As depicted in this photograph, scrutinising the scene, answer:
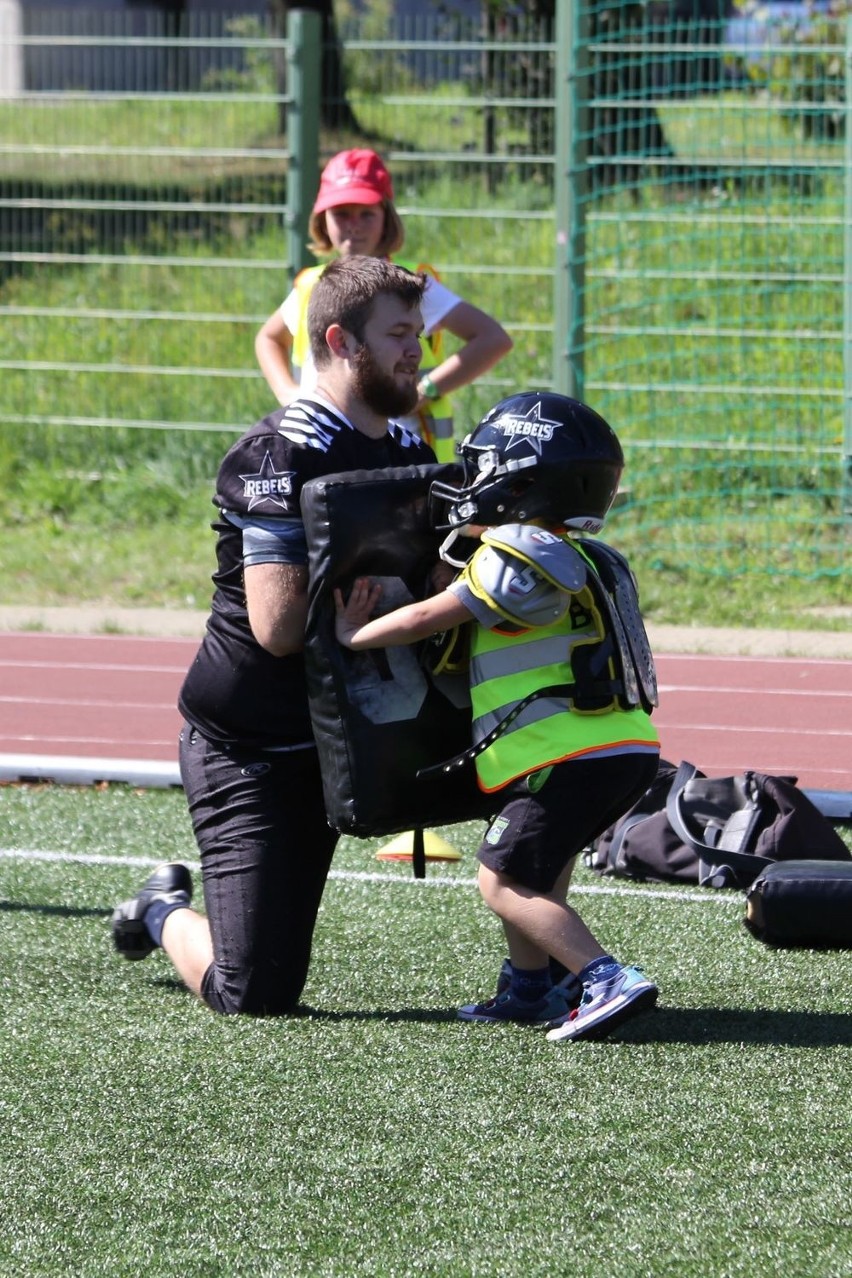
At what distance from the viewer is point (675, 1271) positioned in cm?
300

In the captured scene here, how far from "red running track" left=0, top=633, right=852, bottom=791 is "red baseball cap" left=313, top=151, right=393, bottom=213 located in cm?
218

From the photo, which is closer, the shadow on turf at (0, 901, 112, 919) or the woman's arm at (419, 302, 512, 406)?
the shadow on turf at (0, 901, 112, 919)

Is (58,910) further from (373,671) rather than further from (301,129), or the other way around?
(301,129)

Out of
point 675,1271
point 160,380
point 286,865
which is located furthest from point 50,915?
point 160,380

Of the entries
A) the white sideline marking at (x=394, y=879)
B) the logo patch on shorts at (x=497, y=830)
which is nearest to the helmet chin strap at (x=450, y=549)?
the logo patch on shorts at (x=497, y=830)

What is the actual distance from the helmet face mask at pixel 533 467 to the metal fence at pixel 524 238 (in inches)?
259

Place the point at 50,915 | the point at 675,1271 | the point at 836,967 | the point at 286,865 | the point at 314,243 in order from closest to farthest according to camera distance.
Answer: the point at 675,1271 → the point at 286,865 → the point at 836,967 → the point at 50,915 → the point at 314,243

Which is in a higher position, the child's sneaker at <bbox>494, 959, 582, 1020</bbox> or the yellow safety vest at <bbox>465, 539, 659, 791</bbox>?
the yellow safety vest at <bbox>465, 539, 659, 791</bbox>

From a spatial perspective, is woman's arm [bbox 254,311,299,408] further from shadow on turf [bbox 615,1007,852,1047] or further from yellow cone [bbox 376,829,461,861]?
shadow on turf [bbox 615,1007,852,1047]

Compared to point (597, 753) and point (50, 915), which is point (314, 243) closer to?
point (50, 915)

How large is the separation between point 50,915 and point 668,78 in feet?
24.5

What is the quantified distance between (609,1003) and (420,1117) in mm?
556

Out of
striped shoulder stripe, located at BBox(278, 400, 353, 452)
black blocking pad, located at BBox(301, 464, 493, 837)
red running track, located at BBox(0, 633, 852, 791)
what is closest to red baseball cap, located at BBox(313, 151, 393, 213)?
red running track, located at BBox(0, 633, 852, 791)

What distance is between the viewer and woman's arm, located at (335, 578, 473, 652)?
393 centimetres
